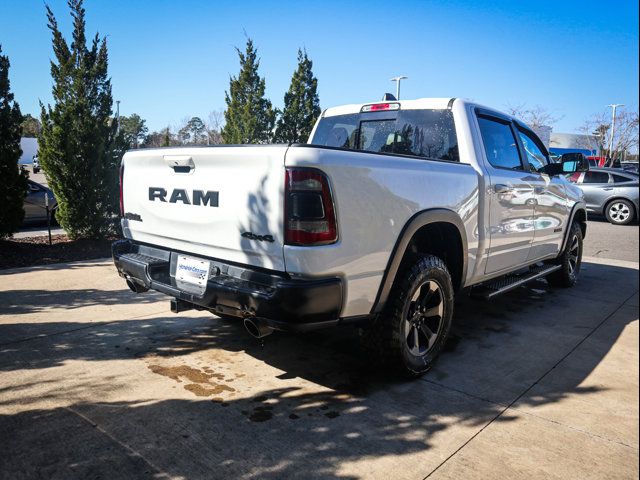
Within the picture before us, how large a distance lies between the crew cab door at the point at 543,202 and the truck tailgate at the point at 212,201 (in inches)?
128

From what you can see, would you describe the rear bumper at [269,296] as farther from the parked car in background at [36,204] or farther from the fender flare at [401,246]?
the parked car in background at [36,204]

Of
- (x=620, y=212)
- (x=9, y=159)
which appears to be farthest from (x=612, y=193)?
(x=9, y=159)

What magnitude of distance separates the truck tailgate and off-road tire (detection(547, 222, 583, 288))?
4809 millimetres

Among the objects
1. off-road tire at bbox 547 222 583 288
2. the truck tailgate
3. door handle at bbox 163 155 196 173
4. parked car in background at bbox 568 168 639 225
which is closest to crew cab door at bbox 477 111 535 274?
off-road tire at bbox 547 222 583 288

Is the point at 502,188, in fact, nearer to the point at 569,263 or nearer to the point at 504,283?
the point at 504,283

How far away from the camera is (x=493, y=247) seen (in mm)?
4066

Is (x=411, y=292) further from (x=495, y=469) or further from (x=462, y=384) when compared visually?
(x=495, y=469)

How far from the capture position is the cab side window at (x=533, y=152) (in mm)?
4969

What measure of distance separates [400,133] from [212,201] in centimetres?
202

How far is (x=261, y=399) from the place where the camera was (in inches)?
117

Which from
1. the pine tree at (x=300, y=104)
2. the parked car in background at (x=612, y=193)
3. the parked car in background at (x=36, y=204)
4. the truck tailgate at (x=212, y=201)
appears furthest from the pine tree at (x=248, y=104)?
the truck tailgate at (x=212, y=201)

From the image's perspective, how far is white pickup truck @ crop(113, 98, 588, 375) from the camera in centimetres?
254

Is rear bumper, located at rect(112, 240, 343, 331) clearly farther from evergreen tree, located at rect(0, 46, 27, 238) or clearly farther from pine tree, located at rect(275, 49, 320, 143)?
pine tree, located at rect(275, 49, 320, 143)

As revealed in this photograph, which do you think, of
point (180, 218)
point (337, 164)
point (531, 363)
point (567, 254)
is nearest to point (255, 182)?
point (337, 164)
